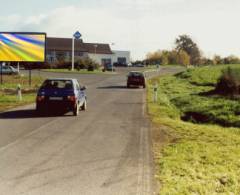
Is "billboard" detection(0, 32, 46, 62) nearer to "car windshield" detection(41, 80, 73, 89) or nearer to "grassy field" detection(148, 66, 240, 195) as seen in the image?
"car windshield" detection(41, 80, 73, 89)

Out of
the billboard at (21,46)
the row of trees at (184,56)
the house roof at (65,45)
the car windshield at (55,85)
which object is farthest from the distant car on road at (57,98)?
the row of trees at (184,56)

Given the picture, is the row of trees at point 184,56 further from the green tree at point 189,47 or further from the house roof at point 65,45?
the house roof at point 65,45

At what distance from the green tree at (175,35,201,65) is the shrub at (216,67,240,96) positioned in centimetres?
14021

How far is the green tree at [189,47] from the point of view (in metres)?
175

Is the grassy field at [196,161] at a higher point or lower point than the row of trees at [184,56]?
lower

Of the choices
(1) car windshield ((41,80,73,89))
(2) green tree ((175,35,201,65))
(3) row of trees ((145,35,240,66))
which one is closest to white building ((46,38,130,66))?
(3) row of trees ((145,35,240,66))

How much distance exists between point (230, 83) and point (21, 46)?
18264 mm

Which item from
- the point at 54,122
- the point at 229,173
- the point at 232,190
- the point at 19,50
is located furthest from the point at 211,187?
the point at 19,50

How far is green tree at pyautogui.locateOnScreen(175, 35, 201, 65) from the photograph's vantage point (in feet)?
575

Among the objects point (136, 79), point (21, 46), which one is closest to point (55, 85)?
point (21, 46)

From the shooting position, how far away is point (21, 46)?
41.0m

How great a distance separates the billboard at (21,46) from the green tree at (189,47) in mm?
136848

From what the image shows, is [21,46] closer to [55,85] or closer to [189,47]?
[55,85]

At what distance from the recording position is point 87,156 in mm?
10414
